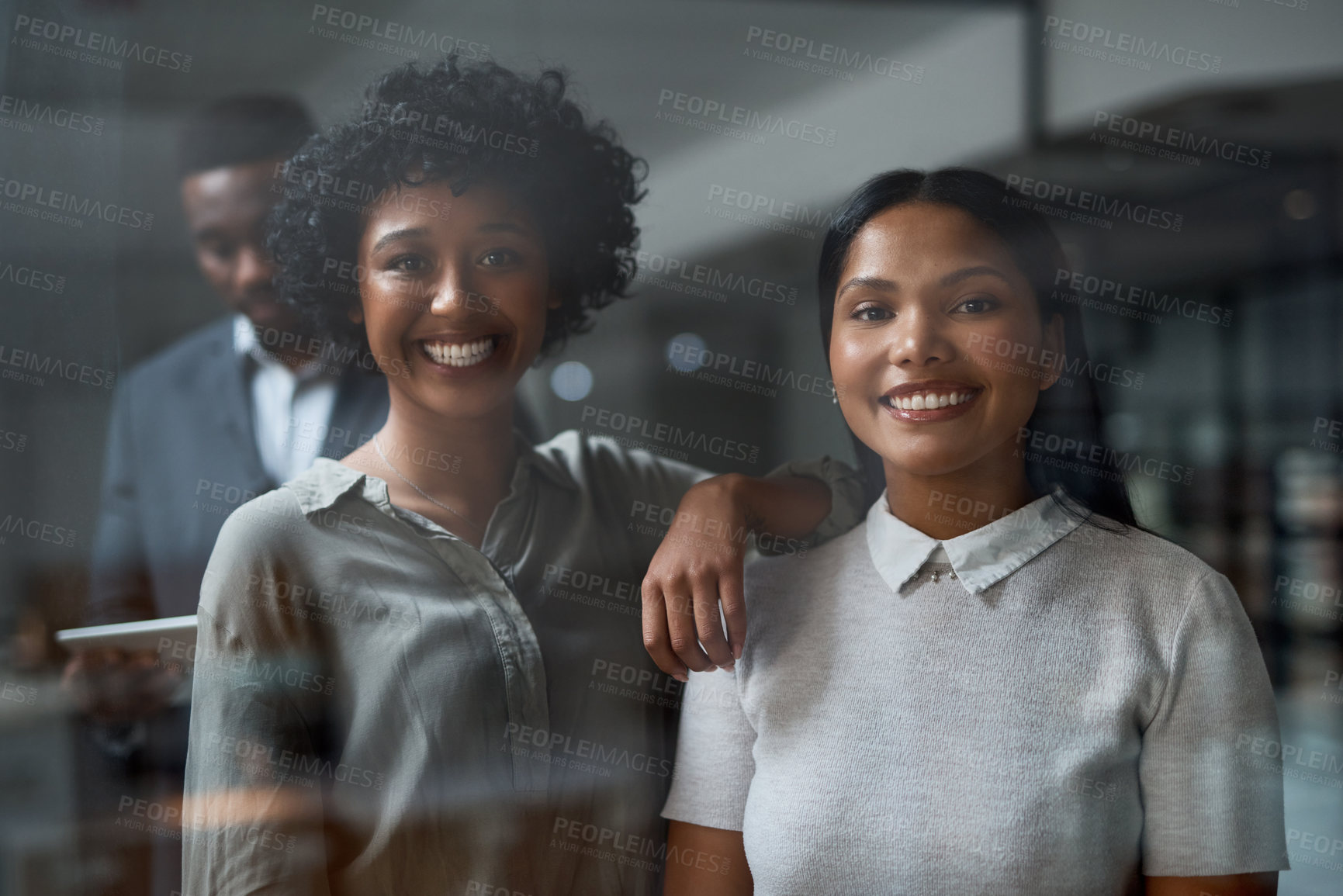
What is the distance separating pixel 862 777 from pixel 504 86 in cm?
88

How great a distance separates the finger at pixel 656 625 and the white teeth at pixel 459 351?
0.32 metres

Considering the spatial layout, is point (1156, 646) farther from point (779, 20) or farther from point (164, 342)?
point (164, 342)

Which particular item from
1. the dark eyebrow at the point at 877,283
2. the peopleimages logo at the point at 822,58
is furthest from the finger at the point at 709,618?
the peopleimages logo at the point at 822,58

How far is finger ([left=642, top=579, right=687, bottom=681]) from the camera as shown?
3.36 feet

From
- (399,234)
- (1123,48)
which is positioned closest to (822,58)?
(1123,48)

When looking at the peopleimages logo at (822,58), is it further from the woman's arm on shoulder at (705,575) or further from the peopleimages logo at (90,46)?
the peopleimages logo at (90,46)

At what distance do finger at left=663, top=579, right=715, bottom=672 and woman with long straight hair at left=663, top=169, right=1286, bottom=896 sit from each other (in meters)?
0.07

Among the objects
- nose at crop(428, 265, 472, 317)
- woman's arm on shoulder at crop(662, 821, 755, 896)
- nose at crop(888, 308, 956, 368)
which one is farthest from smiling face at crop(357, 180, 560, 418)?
woman's arm on shoulder at crop(662, 821, 755, 896)

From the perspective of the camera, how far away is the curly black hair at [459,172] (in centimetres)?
108

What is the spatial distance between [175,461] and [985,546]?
0.95 metres

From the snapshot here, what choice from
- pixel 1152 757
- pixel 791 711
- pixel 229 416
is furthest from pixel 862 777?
pixel 229 416

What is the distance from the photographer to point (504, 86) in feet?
3.75

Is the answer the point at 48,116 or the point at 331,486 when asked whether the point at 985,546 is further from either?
the point at 48,116

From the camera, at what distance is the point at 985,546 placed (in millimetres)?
974
